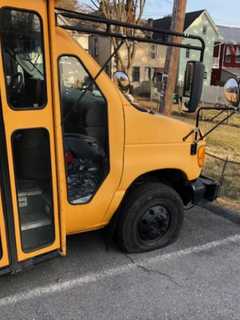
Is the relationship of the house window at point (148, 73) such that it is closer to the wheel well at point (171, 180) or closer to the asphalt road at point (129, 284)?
the wheel well at point (171, 180)

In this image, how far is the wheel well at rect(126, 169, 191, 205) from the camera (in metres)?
3.51

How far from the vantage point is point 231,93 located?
3.41 m

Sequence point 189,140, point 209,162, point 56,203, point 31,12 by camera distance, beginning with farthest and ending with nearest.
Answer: point 209,162 → point 189,140 → point 56,203 → point 31,12

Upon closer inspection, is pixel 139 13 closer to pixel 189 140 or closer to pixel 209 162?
pixel 209 162

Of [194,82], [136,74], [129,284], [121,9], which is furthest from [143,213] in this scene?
[136,74]

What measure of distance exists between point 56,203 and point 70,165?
1.30 feet

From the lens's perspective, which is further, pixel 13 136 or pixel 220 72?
pixel 220 72

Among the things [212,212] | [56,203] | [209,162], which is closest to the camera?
[56,203]

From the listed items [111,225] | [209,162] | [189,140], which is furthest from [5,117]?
[209,162]

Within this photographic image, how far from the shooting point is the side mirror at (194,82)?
10.2 feet

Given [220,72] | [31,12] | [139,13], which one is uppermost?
[139,13]

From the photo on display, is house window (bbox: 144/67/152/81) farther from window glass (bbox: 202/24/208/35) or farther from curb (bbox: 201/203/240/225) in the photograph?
curb (bbox: 201/203/240/225)

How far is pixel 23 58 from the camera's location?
8.21ft

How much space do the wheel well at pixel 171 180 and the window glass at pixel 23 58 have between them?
1.36 m
